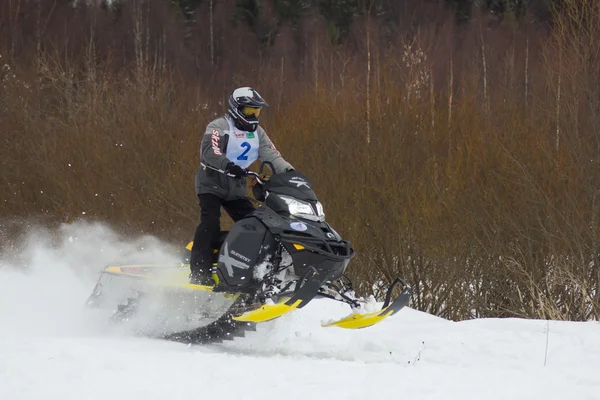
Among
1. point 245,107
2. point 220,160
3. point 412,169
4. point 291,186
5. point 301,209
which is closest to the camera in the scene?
point 301,209

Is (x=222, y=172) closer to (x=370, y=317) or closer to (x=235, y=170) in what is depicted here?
(x=235, y=170)

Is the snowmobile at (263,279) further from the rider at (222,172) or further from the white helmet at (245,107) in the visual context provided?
the white helmet at (245,107)

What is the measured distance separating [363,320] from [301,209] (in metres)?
0.96

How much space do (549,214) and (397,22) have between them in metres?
26.9

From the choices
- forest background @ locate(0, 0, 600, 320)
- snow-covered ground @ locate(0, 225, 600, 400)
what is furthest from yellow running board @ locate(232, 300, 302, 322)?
forest background @ locate(0, 0, 600, 320)

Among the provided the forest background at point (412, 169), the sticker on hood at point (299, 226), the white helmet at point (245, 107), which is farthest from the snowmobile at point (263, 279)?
the forest background at point (412, 169)

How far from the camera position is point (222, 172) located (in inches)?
253

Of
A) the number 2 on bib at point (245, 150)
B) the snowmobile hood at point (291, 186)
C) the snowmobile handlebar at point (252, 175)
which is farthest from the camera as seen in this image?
the number 2 on bib at point (245, 150)

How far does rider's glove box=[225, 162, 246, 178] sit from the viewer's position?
20.6 ft

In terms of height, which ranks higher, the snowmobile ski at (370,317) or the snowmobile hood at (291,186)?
the snowmobile hood at (291,186)

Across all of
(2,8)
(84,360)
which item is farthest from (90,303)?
(2,8)

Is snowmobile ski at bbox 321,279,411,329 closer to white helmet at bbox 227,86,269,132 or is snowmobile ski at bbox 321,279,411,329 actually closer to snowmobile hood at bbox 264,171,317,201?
snowmobile hood at bbox 264,171,317,201

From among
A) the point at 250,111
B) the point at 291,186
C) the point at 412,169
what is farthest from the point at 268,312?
the point at 412,169

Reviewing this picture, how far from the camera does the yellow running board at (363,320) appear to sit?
5945 millimetres
